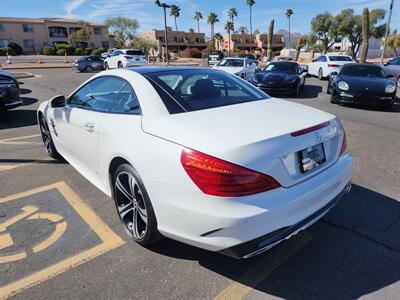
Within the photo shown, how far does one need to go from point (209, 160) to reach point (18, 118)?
8049mm

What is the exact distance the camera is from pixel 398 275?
2.44 meters

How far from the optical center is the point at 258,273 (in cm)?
252

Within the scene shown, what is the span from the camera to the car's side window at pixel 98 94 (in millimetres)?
3275

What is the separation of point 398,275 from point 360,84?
827cm

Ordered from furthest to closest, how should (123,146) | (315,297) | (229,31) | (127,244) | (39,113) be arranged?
(229,31) < (39,113) < (127,244) < (123,146) < (315,297)

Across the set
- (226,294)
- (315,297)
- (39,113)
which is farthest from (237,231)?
(39,113)

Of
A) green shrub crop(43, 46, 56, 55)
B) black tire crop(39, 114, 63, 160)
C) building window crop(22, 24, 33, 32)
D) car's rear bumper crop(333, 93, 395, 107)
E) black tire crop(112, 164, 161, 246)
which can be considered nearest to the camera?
black tire crop(112, 164, 161, 246)

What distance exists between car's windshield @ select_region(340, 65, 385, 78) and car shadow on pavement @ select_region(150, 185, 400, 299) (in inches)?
329

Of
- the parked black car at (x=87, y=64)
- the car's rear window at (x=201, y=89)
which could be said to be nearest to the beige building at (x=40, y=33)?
the parked black car at (x=87, y=64)

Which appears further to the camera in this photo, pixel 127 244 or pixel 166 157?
pixel 127 244

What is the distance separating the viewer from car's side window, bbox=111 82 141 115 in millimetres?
2835

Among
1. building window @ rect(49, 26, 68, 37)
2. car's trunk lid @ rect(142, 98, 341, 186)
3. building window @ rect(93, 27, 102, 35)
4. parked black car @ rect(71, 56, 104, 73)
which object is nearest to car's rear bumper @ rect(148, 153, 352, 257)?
car's trunk lid @ rect(142, 98, 341, 186)

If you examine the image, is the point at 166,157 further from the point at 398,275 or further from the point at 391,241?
the point at 391,241

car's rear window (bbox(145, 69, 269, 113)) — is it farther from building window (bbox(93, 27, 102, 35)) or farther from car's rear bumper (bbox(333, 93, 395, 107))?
building window (bbox(93, 27, 102, 35))
